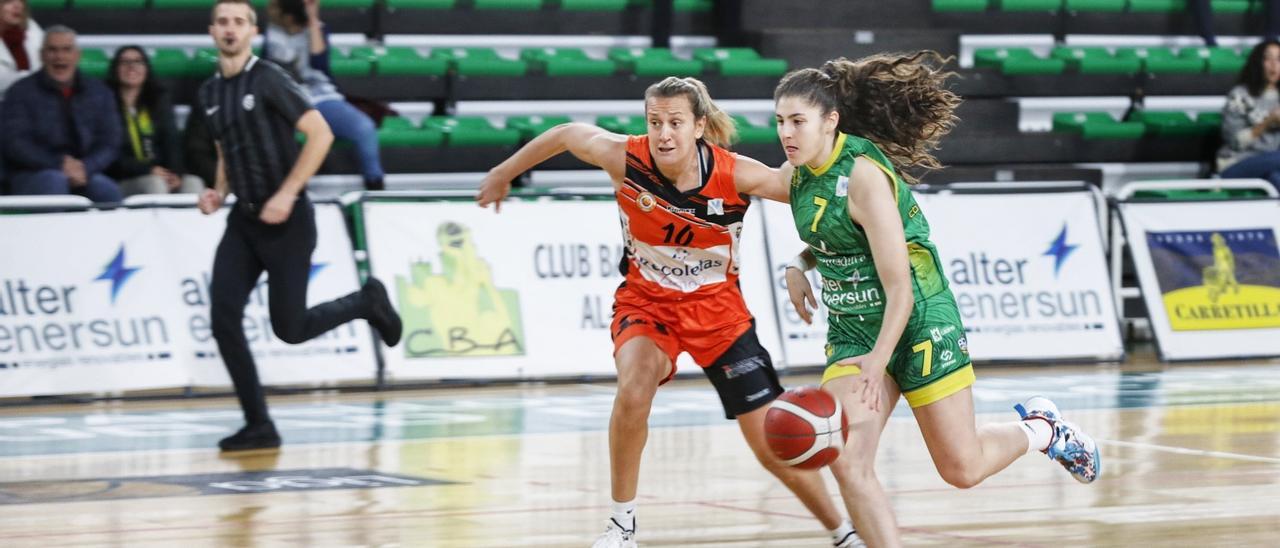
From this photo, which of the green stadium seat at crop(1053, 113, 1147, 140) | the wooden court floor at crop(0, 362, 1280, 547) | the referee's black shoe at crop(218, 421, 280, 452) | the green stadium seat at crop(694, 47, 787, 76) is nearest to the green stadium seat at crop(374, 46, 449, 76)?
the green stadium seat at crop(694, 47, 787, 76)

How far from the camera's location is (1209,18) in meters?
17.5

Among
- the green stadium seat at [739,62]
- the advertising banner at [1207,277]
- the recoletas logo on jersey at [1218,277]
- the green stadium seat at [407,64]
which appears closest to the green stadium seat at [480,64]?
the green stadium seat at [407,64]

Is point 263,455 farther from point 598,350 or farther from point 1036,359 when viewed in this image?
point 1036,359

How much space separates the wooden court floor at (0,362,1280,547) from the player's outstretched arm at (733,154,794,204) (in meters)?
1.15

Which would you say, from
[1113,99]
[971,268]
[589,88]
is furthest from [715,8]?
[971,268]

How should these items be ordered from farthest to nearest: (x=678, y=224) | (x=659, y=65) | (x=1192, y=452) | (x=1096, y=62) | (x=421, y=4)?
(x=1096, y=62) < (x=421, y=4) < (x=659, y=65) < (x=1192, y=452) < (x=678, y=224)

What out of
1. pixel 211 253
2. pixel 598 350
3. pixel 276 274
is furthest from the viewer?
pixel 598 350

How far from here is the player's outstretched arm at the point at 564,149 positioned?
6.12 metres

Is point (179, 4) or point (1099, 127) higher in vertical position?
point (179, 4)

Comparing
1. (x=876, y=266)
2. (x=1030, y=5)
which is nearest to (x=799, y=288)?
(x=876, y=266)

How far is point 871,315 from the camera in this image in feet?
17.2

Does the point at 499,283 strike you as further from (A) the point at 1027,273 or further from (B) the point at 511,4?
(B) the point at 511,4

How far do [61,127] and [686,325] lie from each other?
6.84 m

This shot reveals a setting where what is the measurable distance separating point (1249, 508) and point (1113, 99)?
1084 cm
